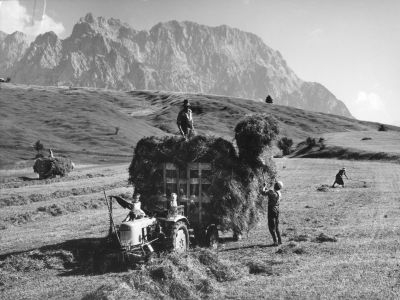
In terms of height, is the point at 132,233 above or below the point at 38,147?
below

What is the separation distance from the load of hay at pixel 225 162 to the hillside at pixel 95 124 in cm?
5498

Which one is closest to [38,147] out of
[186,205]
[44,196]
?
[44,196]

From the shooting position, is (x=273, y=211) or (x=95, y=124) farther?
(x=95, y=124)

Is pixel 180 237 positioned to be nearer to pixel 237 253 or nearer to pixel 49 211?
pixel 237 253

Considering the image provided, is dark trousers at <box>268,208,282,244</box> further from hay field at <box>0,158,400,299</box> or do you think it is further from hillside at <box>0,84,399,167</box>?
hillside at <box>0,84,399,167</box>

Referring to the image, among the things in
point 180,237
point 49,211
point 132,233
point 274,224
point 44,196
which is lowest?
point 49,211

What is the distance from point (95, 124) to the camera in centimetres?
12225

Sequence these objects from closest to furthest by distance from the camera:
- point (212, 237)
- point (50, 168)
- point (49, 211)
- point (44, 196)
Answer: point (212, 237) → point (49, 211) → point (44, 196) → point (50, 168)

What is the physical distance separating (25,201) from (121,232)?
21.7m

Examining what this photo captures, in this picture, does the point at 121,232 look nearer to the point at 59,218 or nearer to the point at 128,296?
the point at 128,296

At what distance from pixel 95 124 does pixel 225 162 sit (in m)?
110

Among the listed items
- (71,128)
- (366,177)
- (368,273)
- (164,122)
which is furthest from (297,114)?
(368,273)

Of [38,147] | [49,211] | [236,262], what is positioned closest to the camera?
[236,262]

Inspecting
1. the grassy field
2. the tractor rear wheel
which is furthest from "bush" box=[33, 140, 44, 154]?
the tractor rear wheel
